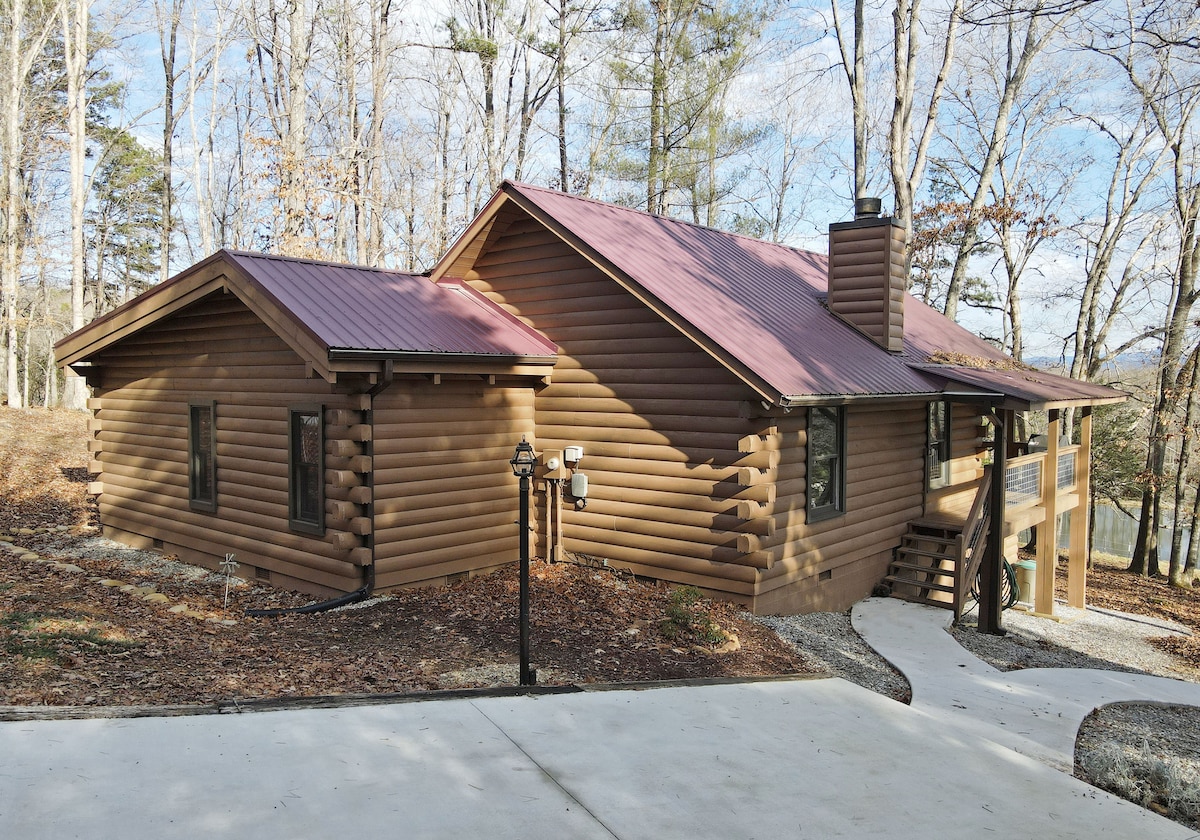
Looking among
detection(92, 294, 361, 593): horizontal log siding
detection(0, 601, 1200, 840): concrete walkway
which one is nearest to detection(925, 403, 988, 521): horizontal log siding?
detection(0, 601, 1200, 840): concrete walkway

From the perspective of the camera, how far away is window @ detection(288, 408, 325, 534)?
405 inches

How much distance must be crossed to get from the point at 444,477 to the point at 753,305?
15.6 feet

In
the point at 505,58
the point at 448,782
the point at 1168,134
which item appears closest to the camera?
the point at 448,782

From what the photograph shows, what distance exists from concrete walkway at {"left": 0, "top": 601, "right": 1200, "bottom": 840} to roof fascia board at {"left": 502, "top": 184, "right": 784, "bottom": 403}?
353 centimetres

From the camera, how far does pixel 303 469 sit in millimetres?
10477

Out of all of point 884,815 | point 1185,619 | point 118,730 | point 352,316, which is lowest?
point 1185,619

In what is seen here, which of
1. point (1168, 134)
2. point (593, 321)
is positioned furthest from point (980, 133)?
point (593, 321)

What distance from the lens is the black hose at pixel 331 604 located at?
9297mm

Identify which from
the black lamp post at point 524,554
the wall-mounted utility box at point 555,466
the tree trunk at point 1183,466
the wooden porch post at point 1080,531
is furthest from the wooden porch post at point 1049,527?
the black lamp post at point 524,554

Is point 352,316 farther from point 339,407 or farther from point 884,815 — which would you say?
point 884,815

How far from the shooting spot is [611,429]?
1094cm

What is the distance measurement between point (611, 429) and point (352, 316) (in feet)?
11.1

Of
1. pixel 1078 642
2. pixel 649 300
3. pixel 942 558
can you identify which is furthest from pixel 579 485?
pixel 1078 642

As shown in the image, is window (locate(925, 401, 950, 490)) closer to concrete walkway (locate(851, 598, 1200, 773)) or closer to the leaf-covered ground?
concrete walkway (locate(851, 598, 1200, 773))
